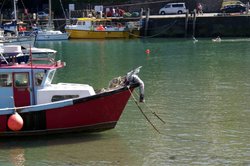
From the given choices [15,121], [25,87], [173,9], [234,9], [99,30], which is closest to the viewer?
[15,121]

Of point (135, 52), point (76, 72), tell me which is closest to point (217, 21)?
point (135, 52)

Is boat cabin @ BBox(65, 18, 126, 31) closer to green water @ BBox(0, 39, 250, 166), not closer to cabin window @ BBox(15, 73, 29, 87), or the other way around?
green water @ BBox(0, 39, 250, 166)

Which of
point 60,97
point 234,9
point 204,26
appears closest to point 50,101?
point 60,97

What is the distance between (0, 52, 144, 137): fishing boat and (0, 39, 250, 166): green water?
462mm

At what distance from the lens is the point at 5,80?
630 inches

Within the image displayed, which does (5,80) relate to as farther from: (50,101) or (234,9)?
(234,9)

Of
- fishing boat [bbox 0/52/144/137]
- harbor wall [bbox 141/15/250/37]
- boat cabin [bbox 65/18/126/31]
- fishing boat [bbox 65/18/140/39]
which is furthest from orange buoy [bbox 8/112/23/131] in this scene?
boat cabin [bbox 65/18/126/31]

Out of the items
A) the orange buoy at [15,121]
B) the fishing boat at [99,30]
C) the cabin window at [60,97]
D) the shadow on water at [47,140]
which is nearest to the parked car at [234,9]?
the fishing boat at [99,30]

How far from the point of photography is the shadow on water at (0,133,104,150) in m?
15.8

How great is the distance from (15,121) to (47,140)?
4.47 ft

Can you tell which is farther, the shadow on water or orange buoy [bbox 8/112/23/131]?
the shadow on water

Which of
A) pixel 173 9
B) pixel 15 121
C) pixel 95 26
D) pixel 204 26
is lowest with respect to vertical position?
pixel 95 26

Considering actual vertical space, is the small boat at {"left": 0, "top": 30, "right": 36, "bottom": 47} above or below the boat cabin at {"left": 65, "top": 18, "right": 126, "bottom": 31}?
above

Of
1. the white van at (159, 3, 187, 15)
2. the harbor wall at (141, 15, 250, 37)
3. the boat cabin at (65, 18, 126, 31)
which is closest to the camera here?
the harbor wall at (141, 15, 250, 37)
